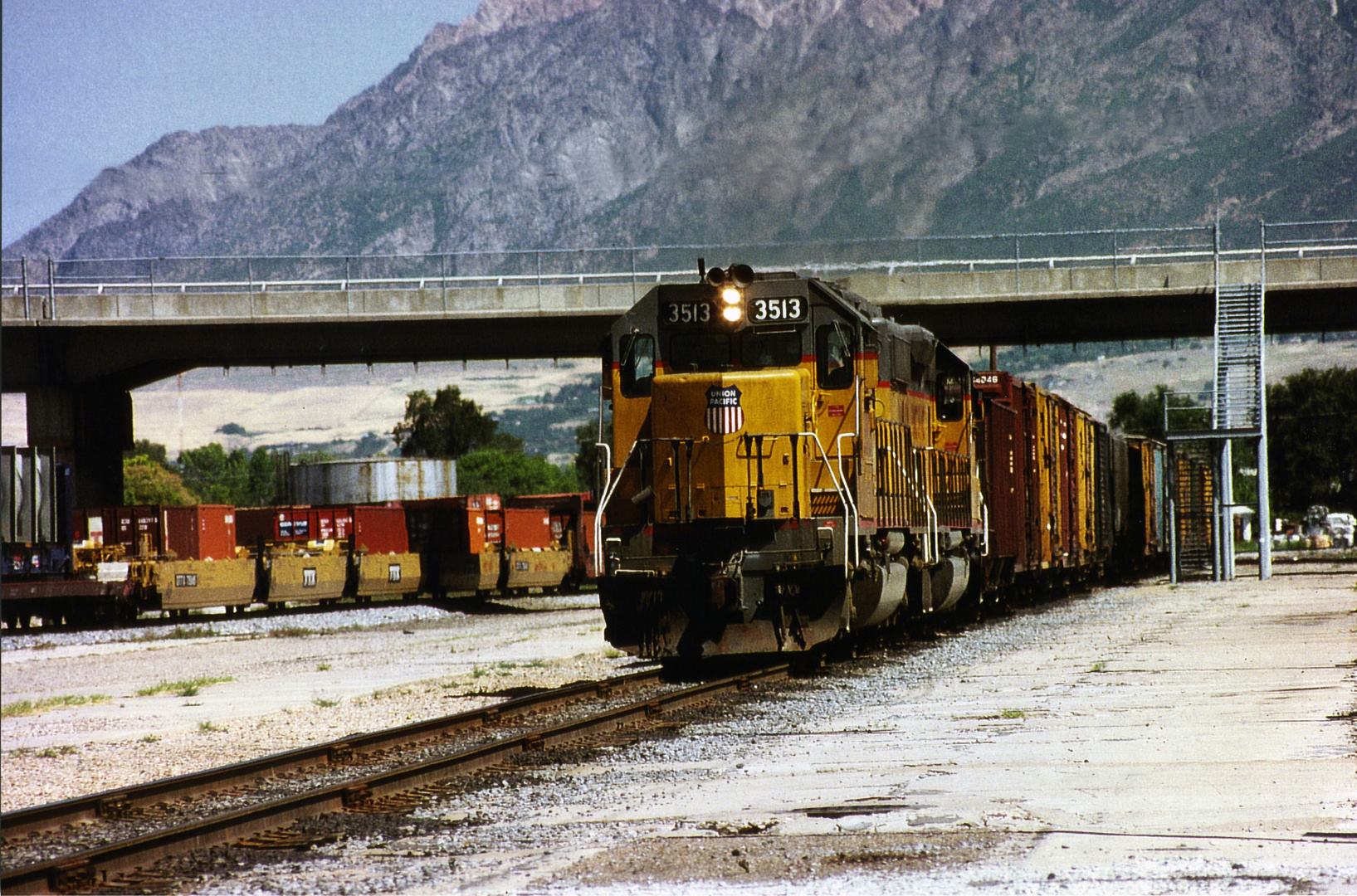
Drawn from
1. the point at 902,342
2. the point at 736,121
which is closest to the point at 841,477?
the point at 902,342

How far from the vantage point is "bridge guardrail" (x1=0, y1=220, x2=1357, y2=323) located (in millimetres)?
37812

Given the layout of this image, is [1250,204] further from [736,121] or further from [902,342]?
[902,342]

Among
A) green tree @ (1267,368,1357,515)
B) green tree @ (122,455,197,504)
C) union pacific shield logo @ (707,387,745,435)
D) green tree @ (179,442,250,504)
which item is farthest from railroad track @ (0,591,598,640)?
green tree @ (179,442,250,504)

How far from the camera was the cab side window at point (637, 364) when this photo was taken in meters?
14.6

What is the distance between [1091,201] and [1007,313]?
16259 centimetres

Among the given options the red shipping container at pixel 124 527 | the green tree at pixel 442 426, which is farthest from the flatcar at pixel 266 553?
the green tree at pixel 442 426

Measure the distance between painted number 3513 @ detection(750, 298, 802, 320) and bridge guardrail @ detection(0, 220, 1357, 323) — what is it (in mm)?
22457

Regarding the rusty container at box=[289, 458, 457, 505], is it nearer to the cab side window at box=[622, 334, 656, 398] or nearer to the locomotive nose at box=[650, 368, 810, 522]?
the cab side window at box=[622, 334, 656, 398]

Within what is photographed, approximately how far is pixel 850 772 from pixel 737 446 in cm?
506

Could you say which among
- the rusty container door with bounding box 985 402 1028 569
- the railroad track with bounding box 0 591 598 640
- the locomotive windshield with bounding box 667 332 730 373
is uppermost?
the locomotive windshield with bounding box 667 332 730 373

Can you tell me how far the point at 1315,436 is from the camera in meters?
77.8

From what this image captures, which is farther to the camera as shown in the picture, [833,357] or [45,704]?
[45,704]

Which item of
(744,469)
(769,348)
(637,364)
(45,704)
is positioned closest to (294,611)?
(45,704)

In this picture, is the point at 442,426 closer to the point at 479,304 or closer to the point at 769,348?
the point at 479,304
